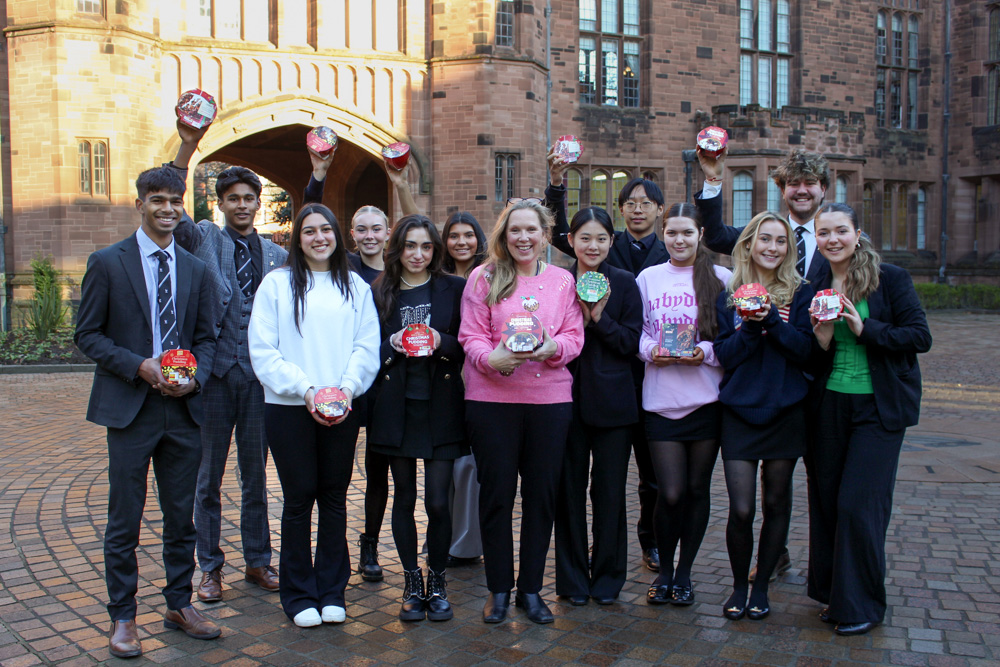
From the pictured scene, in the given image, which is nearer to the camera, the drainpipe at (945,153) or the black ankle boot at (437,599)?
the black ankle boot at (437,599)

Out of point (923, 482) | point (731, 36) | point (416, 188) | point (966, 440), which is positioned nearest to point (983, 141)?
point (731, 36)

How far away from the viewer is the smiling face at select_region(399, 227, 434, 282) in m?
4.47

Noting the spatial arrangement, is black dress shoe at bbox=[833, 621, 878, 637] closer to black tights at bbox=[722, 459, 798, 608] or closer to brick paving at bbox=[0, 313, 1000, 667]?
brick paving at bbox=[0, 313, 1000, 667]

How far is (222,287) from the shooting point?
182 inches

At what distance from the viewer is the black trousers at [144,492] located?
3.83 meters

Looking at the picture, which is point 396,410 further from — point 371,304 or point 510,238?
point 510,238

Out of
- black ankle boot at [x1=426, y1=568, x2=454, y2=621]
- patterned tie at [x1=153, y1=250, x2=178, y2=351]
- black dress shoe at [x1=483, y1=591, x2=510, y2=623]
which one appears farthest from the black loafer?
patterned tie at [x1=153, y1=250, x2=178, y2=351]

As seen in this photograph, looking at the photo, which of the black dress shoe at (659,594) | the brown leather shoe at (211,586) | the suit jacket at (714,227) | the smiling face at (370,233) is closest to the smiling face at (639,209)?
the suit jacket at (714,227)

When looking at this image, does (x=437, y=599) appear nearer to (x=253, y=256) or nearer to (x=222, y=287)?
(x=222, y=287)

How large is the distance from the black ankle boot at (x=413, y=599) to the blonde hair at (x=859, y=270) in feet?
8.16

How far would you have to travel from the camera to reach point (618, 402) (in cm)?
437

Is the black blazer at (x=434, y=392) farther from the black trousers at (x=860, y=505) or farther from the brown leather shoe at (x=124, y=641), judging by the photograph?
the black trousers at (x=860, y=505)

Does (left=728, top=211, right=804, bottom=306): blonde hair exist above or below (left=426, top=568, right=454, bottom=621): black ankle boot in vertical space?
above

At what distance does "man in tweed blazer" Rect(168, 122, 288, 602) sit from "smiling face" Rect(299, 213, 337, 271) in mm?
595
